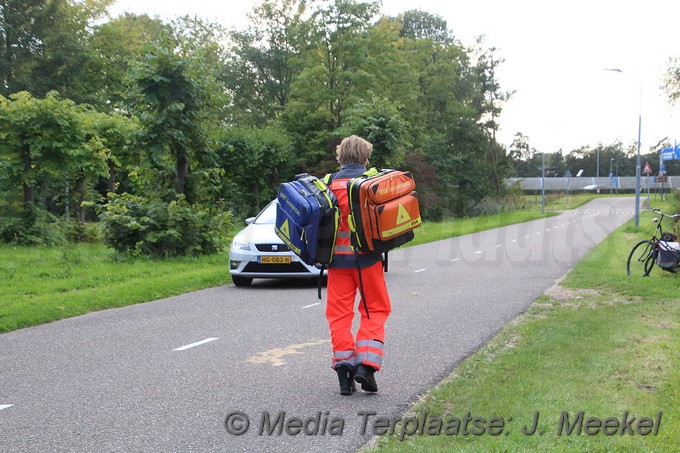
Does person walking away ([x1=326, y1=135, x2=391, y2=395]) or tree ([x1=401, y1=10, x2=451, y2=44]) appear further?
→ tree ([x1=401, y1=10, x2=451, y2=44])

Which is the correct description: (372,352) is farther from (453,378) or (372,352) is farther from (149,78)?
(149,78)

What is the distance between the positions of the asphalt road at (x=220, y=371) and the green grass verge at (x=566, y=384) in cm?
24

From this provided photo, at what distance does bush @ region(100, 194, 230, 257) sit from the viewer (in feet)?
50.6

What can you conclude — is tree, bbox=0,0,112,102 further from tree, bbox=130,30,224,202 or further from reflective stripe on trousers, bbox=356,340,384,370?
reflective stripe on trousers, bbox=356,340,384,370

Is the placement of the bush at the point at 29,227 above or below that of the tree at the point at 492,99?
below

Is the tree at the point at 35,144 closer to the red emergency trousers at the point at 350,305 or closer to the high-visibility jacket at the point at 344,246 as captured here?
the high-visibility jacket at the point at 344,246

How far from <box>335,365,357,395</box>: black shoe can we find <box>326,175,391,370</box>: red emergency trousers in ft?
0.13

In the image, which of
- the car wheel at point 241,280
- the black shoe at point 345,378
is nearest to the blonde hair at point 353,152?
the black shoe at point 345,378

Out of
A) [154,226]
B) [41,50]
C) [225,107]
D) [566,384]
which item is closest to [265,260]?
[154,226]

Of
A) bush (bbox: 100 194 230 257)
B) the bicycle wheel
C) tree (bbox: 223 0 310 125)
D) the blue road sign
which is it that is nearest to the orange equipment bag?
the bicycle wheel

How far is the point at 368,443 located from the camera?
421 cm

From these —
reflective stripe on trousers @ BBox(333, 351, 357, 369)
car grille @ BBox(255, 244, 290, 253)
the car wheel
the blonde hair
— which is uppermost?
the blonde hair

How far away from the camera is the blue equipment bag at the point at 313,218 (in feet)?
16.7

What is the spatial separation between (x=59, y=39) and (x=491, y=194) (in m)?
34.8
